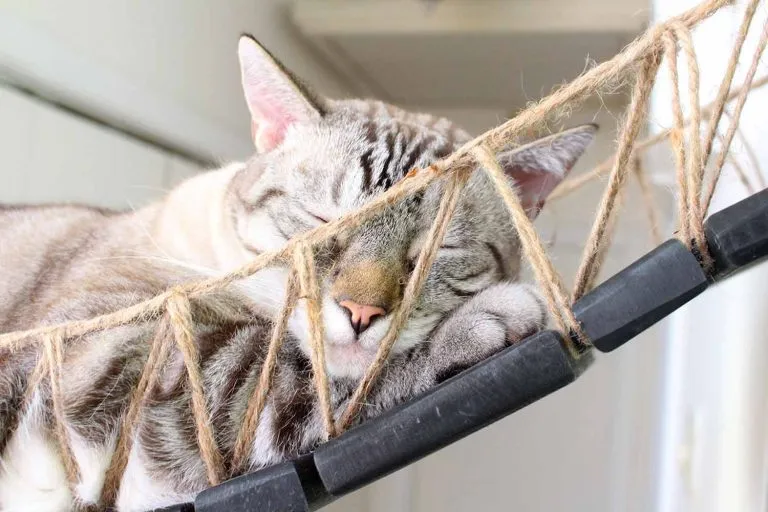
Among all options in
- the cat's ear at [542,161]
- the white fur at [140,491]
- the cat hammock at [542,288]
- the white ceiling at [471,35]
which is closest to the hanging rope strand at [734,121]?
the cat hammock at [542,288]

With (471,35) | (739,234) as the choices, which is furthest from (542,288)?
(471,35)

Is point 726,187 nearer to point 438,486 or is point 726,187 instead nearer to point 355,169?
point 355,169

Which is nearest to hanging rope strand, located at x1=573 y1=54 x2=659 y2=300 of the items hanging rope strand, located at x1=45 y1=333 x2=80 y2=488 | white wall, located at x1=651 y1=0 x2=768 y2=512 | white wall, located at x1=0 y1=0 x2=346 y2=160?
white wall, located at x1=651 y1=0 x2=768 y2=512

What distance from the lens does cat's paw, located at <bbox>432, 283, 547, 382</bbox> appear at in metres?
0.51

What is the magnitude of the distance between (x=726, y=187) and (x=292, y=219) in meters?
0.46

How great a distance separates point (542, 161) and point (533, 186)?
0.07 meters

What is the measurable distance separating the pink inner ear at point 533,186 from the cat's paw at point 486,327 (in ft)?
0.79

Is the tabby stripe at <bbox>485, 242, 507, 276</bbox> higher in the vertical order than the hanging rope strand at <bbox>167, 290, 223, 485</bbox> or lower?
higher

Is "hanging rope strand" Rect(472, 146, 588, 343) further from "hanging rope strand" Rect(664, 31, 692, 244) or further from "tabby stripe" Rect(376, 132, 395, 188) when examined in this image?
"tabby stripe" Rect(376, 132, 395, 188)

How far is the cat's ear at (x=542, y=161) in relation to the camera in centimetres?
68

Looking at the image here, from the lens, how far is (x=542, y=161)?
0.74 metres

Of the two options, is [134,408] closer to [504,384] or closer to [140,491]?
[140,491]

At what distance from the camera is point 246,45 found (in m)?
0.78

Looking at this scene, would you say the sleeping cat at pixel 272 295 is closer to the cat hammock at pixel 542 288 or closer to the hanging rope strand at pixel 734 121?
the cat hammock at pixel 542 288
